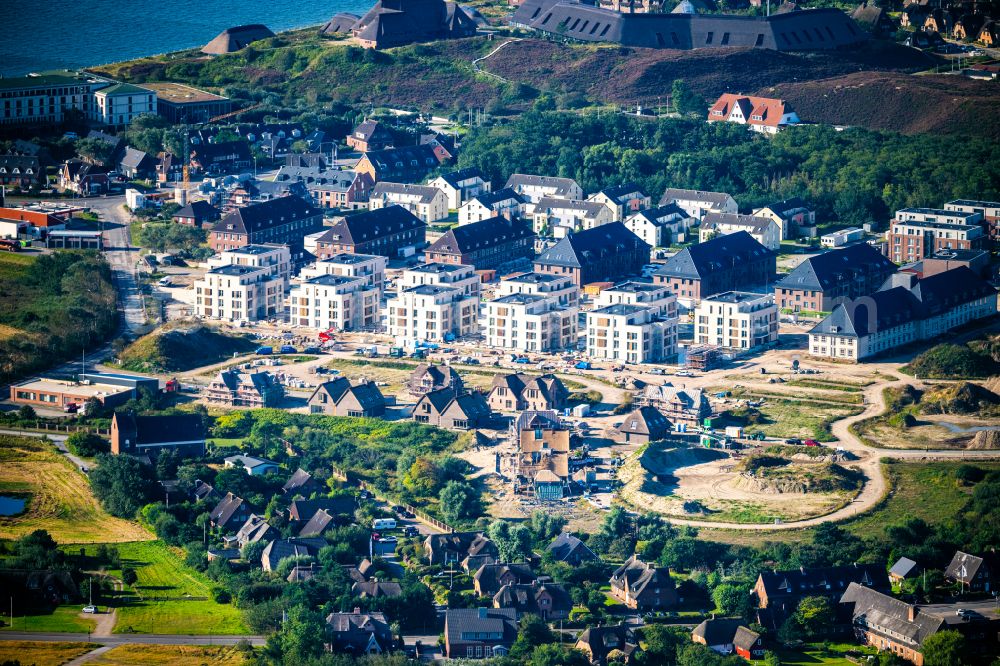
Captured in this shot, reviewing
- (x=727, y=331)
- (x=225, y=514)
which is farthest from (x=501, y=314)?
(x=225, y=514)

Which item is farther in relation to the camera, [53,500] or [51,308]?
[51,308]

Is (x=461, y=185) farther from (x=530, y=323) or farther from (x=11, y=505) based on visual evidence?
(x=11, y=505)

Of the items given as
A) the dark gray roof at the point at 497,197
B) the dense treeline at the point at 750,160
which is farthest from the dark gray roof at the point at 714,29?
the dark gray roof at the point at 497,197

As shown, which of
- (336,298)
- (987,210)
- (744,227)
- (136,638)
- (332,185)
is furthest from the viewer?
(332,185)

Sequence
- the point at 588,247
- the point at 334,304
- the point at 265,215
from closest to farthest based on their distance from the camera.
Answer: the point at 334,304, the point at 588,247, the point at 265,215

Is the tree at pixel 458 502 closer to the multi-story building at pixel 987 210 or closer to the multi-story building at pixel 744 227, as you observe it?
the multi-story building at pixel 744 227

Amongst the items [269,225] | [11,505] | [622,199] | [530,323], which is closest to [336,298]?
[530,323]
